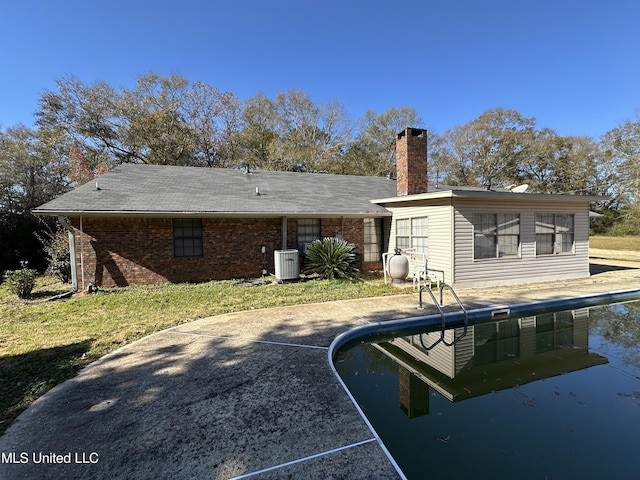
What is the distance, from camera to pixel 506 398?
381 centimetres

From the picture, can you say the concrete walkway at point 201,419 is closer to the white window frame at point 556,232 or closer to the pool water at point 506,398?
the pool water at point 506,398

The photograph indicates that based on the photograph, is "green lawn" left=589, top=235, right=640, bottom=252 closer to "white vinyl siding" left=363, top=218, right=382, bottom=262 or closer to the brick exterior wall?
"white vinyl siding" left=363, top=218, right=382, bottom=262

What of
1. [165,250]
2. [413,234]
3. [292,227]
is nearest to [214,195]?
[165,250]

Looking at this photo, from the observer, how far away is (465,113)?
2936 cm

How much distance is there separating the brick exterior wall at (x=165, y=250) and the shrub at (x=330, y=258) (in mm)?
1469

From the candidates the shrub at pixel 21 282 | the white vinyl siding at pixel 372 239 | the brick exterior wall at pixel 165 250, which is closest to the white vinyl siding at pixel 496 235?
the white vinyl siding at pixel 372 239

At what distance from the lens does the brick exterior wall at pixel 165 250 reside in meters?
Answer: 9.17

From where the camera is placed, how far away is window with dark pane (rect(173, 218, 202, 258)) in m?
9.95

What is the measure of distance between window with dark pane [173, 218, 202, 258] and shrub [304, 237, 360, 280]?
144 inches

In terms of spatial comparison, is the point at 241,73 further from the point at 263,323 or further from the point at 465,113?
the point at 465,113

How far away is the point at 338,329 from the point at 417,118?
93.5 feet

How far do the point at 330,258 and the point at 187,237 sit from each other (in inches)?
188

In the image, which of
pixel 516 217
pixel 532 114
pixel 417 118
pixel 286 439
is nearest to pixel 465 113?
pixel 417 118

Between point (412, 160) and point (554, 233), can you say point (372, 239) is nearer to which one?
point (412, 160)
